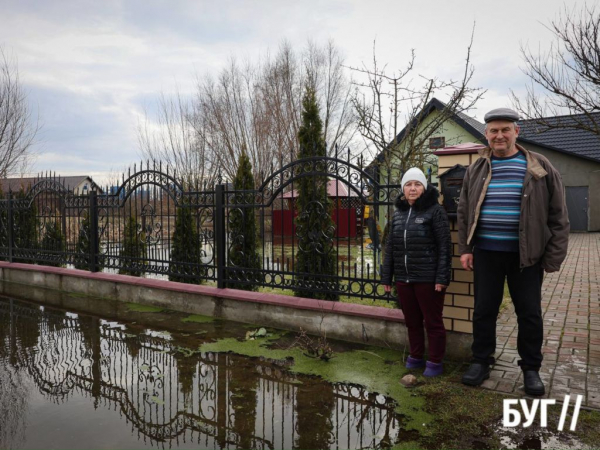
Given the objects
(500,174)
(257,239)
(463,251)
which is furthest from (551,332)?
(257,239)

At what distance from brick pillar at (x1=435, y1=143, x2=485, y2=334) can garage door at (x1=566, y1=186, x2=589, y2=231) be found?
834 inches

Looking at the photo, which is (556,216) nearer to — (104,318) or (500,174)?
(500,174)

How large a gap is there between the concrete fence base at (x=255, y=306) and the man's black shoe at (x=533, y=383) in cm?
67

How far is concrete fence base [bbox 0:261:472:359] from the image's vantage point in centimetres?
448

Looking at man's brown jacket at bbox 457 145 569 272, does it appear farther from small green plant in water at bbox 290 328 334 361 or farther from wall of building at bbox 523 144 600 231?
wall of building at bbox 523 144 600 231

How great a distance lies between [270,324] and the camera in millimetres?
5289

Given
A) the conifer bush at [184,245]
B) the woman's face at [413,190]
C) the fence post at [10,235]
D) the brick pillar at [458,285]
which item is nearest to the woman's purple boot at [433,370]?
the brick pillar at [458,285]

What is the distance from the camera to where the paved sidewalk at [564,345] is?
346 cm

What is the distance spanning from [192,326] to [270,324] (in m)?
0.98

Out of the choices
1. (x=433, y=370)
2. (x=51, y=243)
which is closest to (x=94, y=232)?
(x=51, y=243)

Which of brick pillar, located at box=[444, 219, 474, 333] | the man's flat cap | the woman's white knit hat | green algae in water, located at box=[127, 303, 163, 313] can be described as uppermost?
the man's flat cap

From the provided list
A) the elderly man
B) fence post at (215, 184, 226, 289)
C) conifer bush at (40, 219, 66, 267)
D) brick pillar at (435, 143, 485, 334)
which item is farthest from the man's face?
conifer bush at (40, 219, 66, 267)

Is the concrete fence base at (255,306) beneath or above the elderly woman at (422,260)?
beneath

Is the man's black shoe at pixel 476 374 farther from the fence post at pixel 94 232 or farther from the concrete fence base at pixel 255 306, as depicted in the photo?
the fence post at pixel 94 232
